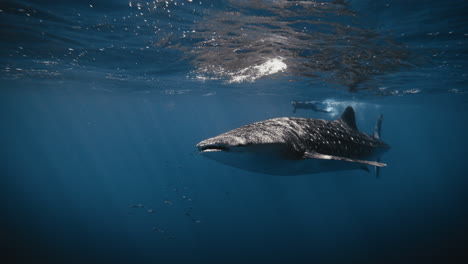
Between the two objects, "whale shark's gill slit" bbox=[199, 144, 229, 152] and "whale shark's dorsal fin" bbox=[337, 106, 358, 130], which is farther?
"whale shark's dorsal fin" bbox=[337, 106, 358, 130]

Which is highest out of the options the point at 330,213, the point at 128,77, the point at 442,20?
the point at 442,20

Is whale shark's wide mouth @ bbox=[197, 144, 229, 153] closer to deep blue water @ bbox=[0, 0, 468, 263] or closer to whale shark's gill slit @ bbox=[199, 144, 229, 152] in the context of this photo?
whale shark's gill slit @ bbox=[199, 144, 229, 152]

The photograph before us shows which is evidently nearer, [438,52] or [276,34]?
[276,34]

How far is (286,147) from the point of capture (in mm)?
3197

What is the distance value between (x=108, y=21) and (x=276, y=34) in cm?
647

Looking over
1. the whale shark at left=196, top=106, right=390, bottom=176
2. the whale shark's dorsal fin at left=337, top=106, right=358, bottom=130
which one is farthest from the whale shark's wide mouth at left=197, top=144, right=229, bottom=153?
the whale shark's dorsal fin at left=337, top=106, right=358, bottom=130

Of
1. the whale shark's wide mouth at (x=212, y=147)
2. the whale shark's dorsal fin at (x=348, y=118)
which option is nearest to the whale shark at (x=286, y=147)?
the whale shark's wide mouth at (x=212, y=147)

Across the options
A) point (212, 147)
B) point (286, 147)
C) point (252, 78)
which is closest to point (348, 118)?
point (286, 147)

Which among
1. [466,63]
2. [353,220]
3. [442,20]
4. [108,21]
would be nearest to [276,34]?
[442,20]

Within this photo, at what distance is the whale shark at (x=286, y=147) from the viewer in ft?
9.49

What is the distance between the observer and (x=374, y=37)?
9.50m

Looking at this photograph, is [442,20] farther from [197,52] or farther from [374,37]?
[197,52]

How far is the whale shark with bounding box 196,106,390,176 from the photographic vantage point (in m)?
2.89

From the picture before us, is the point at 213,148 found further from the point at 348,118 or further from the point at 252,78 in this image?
the point at 252,78
